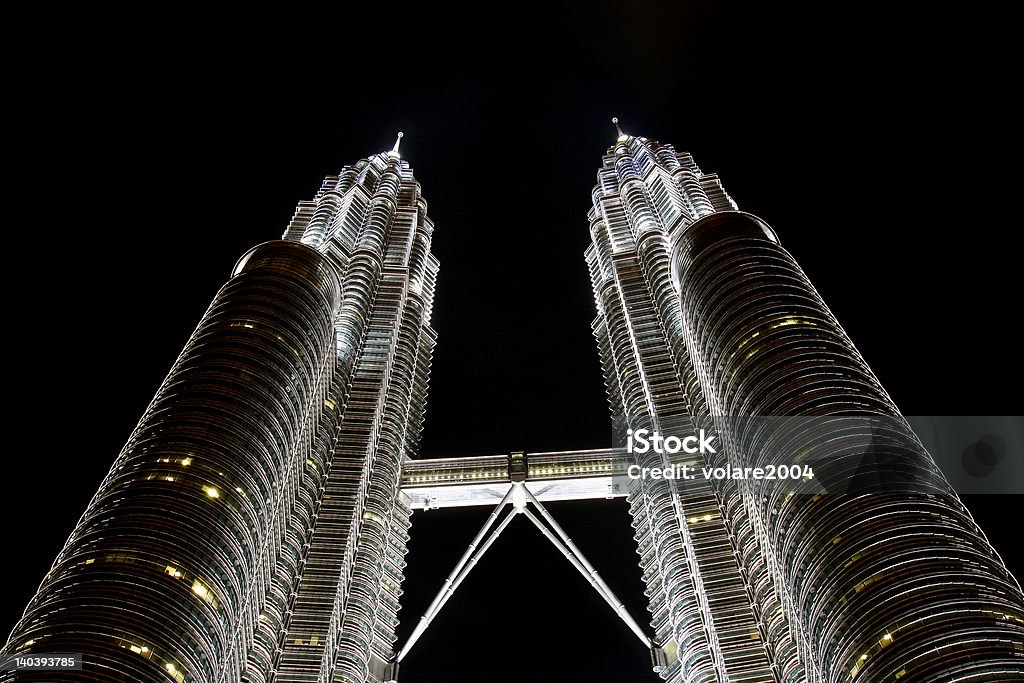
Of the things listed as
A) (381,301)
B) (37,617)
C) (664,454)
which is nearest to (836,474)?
(664,454)

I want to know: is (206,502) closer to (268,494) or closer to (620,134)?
(268,494)

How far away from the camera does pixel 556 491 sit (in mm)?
113438

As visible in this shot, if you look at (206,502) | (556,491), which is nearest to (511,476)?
(556,491)

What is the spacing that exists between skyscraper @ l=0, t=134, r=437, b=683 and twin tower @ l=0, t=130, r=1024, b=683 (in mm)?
220

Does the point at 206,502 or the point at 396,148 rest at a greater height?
the point at 396,148

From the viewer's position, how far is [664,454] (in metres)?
98.6

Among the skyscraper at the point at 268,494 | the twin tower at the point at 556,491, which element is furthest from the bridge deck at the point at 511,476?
the skyscraper at the point at 268,494

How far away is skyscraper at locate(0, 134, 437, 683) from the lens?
64312mm

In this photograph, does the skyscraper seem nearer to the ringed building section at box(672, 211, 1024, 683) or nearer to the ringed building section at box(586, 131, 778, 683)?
the ringed building section at box(586, 131, 778, 683)

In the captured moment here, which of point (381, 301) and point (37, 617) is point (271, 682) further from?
point (381, 301)

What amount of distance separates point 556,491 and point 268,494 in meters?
40.7

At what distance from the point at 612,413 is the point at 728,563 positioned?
32799 mm

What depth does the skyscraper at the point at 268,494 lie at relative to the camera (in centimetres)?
6431

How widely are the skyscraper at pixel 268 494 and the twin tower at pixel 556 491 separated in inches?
8.7
